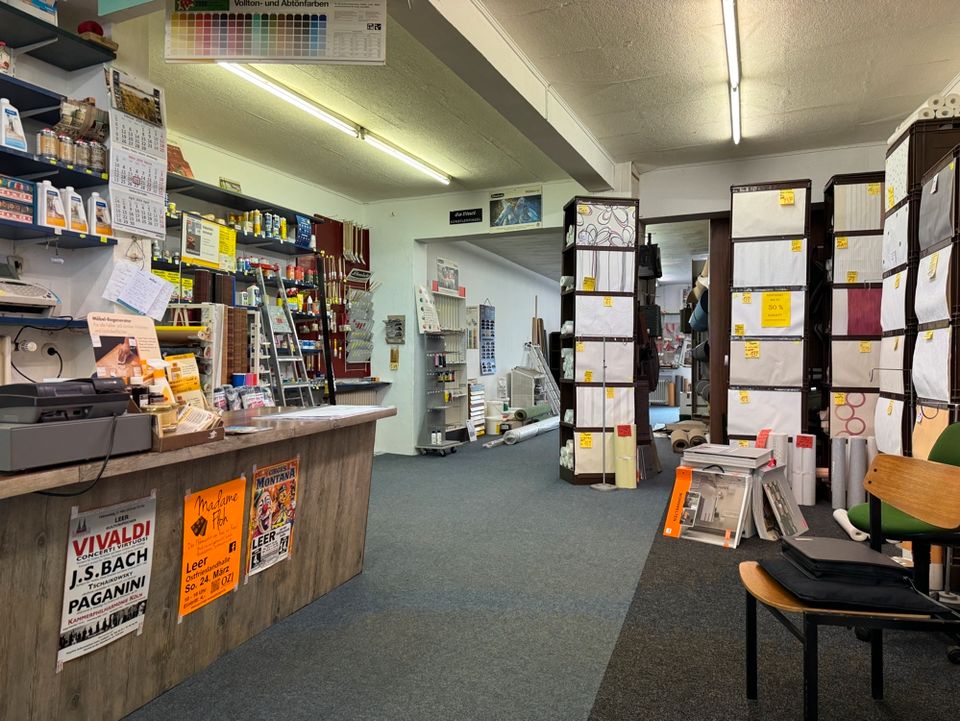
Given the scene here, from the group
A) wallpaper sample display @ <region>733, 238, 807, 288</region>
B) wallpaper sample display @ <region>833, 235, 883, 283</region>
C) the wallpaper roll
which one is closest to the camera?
the wallpaper roll

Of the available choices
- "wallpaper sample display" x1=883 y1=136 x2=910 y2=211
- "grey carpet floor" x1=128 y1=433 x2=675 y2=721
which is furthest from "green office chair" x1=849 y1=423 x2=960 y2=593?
"wallpaper sample display" x1=883 y1=136 x2=910 y2=211

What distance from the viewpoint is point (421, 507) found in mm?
4945

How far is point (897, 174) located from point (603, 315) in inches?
104

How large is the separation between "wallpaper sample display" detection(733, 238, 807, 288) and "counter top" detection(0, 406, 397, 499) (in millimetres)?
3781

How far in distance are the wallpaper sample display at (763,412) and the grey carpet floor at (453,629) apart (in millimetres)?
1344

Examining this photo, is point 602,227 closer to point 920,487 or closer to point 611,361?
point 611,361

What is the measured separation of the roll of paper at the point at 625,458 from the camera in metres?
5.66

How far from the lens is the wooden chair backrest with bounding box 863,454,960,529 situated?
1974mm

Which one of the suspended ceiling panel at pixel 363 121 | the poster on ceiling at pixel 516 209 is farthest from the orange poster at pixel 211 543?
the poster on ceiling at pixel 516 209

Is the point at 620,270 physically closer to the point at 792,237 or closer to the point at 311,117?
the point at 792,237

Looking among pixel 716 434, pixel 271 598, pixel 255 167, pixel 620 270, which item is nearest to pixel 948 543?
pixel 271 598

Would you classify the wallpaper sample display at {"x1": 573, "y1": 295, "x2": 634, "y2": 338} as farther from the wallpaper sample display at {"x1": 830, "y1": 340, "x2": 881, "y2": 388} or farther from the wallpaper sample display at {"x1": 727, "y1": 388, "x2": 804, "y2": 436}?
the wallpaper sample display at {"x1": 830, "y1": 340, "x2": 881, "y2": 388}

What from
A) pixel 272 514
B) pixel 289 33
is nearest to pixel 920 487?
pixel 272 514

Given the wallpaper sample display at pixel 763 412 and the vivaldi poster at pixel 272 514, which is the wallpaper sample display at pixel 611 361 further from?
the vivaldi poster at pixel 272 514
